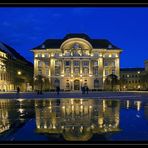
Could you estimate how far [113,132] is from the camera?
8.18 m

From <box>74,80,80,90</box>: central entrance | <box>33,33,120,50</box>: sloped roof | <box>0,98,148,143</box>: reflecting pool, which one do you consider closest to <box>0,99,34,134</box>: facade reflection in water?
<box>0,98,148,143</box>: reflecting pool

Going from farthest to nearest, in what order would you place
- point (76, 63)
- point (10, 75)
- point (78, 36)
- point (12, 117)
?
1. point (76, 63)
2. point (78, 36)
3. point (10, 75)
4. point (12, 117)

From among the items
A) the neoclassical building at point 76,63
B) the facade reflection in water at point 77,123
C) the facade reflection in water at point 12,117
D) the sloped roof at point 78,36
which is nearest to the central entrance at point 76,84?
the neoclassical building at point 76,63

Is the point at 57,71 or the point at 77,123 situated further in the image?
the point at 57,71

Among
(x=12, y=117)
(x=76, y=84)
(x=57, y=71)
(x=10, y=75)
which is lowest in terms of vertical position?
(x=12, y=117)

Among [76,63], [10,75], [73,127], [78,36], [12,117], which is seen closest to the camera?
[73,127]

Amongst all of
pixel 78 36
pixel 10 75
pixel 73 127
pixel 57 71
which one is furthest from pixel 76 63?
pixel 73 127

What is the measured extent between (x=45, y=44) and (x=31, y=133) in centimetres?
10292

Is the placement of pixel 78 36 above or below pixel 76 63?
above

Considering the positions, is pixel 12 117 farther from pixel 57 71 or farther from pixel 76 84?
pixel 57 71

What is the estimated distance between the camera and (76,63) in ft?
353

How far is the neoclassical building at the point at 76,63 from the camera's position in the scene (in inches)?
4166

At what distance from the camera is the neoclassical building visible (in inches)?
4166
